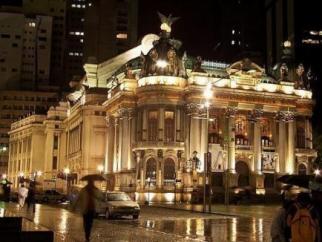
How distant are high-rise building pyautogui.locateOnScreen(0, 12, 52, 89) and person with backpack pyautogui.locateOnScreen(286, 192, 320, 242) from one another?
156 meters

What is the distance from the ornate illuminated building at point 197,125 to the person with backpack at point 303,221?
58.6 metres

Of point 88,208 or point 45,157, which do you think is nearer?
point 88,208

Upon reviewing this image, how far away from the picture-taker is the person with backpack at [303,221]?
8344mm

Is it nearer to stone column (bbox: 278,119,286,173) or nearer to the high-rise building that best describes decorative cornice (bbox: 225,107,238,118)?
stone column (bbox: 278,119,286,173)

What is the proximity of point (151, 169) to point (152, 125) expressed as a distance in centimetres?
596

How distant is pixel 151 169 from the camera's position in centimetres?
7112

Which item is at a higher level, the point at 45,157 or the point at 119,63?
the point at 119,63

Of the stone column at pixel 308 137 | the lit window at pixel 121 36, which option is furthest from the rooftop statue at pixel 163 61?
the lit window at pixel 121 36

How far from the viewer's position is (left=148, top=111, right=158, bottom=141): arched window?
72.1 meters

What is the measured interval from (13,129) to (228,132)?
243 ft

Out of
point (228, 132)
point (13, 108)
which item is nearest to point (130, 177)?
point (228, 132)

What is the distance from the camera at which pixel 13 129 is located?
13425 centimetres

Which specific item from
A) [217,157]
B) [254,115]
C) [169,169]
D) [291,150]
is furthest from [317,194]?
[291,150]

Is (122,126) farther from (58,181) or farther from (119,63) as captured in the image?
(58,181)
